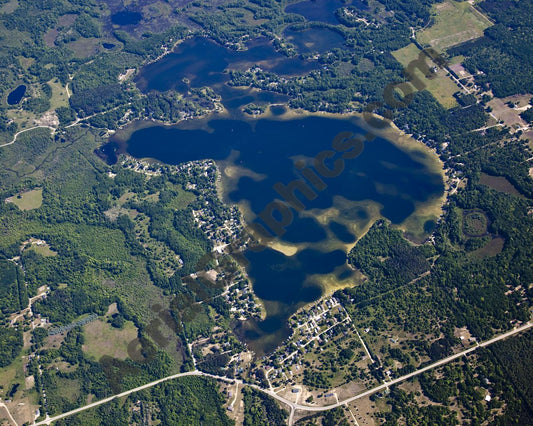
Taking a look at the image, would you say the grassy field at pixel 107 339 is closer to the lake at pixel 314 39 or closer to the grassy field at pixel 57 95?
the grassy field at pixel 57 95

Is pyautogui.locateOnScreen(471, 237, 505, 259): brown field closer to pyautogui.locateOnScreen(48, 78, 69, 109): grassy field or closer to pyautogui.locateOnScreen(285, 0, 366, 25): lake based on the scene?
pyautogui.locateOnScreen(285, 0, 366, 25): lake

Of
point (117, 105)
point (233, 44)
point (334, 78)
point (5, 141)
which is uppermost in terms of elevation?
point (334, 78)

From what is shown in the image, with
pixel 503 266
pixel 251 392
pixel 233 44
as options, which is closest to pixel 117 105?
pixel 233 44

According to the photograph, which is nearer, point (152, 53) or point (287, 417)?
point (287, 417)

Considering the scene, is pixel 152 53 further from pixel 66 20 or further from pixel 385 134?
pixel 385 134

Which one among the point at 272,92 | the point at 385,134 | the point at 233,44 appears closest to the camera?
the point at 385,134

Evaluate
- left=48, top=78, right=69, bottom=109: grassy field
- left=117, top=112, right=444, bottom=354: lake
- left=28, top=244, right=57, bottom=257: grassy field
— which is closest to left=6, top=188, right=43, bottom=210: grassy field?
left=28, top=244, right=57, bottom=257: grassy field
